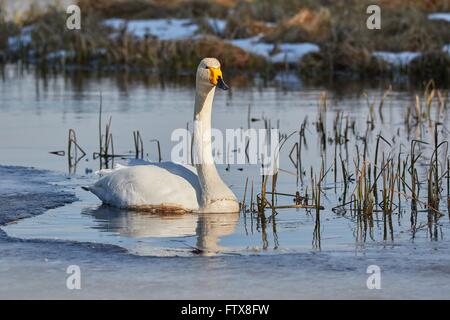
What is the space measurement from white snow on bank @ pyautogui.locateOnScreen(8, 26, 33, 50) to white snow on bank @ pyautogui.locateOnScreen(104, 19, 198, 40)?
241 centimetres

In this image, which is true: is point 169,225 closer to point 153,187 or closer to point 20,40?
point 153,187

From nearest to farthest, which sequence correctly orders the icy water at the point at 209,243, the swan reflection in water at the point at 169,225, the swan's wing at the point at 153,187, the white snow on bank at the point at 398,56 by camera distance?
the icy water at the point at 209,243 → the swan reflection in water at the point at 169,225 → the swan's wing at the point at 153,187 → the white snow on bank at the point at 398,56

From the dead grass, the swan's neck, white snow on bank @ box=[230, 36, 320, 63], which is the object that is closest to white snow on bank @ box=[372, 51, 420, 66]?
the dead grass

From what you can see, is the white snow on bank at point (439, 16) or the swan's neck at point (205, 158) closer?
the swan's neck at point (205, 158)

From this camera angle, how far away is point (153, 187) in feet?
33.1

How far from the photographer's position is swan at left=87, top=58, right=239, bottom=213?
394 inches

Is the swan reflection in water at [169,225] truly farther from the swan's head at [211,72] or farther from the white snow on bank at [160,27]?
the white snow on bank at [160,27]

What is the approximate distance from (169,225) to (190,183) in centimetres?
87

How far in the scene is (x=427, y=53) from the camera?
82.3 feet

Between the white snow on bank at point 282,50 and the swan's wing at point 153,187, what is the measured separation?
16805 mm

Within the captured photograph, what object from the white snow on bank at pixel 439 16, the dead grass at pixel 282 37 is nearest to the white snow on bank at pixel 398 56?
the dead grass at pixel 282 37

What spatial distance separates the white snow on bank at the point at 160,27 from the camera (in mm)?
30250
